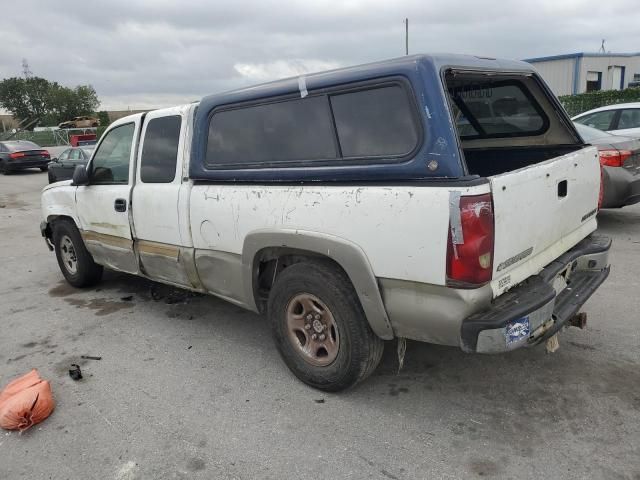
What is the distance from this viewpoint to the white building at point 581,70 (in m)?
26.5

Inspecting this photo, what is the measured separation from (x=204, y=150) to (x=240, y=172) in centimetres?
47

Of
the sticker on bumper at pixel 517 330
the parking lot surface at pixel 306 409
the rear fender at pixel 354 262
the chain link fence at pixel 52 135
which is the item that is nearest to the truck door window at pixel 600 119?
the parking lot surface at pixel 306 409

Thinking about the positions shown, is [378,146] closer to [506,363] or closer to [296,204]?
[296,204]

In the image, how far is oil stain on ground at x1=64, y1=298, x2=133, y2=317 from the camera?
5.13 metres

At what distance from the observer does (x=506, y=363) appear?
359 centimetres

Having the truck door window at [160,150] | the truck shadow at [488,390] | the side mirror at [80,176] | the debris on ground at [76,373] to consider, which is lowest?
the truck shadow at [488,390]

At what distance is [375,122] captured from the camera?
9.34 ft

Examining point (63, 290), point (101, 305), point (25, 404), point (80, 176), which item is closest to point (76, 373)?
point (25, 404)

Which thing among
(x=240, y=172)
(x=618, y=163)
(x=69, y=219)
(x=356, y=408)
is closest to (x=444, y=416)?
(x=356, y=408)

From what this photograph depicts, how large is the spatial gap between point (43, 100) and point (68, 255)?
94825 millimetres

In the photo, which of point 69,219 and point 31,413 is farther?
point 69,219

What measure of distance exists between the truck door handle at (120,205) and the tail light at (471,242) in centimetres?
314

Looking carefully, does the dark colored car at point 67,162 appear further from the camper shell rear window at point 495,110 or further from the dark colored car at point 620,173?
the camper shell rear window at point 495,110

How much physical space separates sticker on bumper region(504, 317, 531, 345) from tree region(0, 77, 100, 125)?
87.2 m
